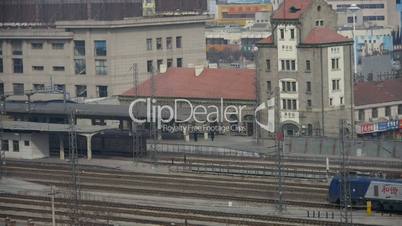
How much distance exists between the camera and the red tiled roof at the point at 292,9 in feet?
316

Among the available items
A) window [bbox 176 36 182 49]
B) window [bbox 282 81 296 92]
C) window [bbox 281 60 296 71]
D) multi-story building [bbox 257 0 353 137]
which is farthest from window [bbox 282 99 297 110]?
window [bbox 176 36 182 49]

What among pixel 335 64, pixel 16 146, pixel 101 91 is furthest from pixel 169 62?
pixel 16 146

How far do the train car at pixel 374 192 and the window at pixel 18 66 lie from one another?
58682mm

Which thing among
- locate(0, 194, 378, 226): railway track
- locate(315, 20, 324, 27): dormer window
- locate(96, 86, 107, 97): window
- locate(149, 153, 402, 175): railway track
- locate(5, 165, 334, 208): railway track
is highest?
locate(315, 20, 324, 27): dormer window

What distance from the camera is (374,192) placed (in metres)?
69.4

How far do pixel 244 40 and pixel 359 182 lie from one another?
11850 centimetres

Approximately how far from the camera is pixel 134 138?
9119 cm

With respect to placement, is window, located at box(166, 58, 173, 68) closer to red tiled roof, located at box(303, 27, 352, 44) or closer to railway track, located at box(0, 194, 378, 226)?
red tiled roof, located at box(303, 27, 352, 44)

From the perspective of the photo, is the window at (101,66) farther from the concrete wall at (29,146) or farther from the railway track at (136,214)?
the railway track at (136,214)

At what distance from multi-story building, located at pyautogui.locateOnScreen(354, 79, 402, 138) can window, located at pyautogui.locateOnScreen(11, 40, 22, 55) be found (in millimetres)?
34871

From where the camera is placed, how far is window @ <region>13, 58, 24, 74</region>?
12488cm

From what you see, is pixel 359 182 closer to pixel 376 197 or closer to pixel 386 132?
pixel 376 197


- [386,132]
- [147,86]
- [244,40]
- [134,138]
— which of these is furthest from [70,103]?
[244,40]

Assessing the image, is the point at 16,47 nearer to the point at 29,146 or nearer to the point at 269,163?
the point at 29,146
